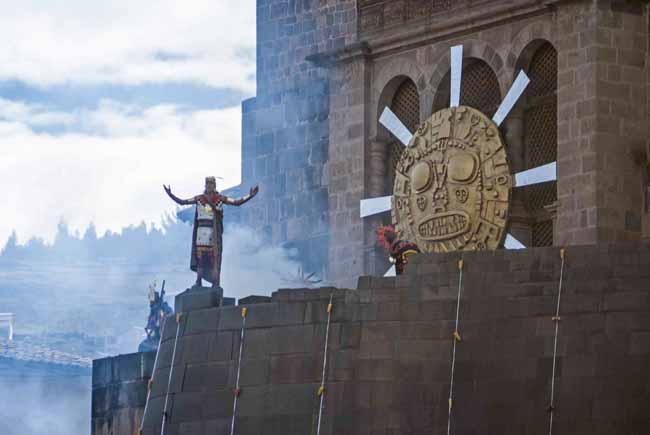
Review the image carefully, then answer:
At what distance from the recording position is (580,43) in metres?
44.4

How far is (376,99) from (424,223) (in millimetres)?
3383

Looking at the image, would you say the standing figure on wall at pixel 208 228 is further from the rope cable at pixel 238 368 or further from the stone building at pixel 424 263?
the rope cable at pixel 238 368

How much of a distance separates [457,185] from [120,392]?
693cm

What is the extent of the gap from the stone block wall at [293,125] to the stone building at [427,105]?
4cm

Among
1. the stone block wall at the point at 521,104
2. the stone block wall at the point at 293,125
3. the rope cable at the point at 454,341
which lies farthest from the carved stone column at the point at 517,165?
the rope cable at the point at 454,341

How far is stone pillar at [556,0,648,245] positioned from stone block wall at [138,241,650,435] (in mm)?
6127

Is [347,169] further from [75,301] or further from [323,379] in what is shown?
[75,301]

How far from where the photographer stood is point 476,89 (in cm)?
4706

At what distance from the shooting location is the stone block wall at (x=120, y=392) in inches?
1715

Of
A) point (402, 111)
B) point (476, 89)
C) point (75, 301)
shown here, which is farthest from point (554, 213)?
point (75, 301)

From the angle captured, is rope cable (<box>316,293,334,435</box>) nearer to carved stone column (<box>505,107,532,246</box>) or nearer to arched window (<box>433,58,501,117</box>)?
carved stone column (<box>505,107,532,246</box>)

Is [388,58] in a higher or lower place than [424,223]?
higher

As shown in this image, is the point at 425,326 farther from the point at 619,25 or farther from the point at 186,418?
the point at 619,25

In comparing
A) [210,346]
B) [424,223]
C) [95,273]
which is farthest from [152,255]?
[210,346]
